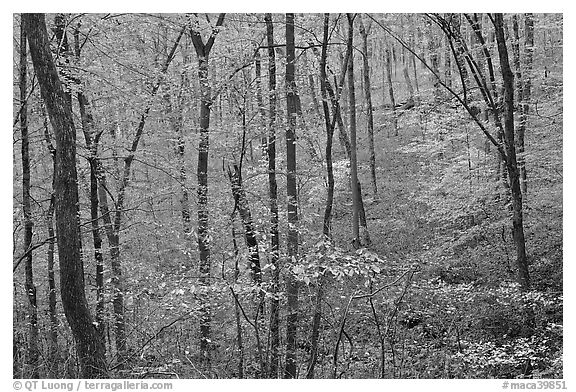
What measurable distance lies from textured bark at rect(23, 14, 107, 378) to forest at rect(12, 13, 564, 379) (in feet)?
0.07

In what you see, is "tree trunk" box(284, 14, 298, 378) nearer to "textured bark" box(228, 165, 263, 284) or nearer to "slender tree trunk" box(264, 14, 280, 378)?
"slender tree trunk" box(264, 14, 280, 378)

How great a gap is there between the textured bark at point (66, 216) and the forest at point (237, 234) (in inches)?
0.9

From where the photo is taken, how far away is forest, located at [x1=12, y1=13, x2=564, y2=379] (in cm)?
652

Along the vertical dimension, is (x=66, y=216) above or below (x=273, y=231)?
above

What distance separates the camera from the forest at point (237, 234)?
6.52 m

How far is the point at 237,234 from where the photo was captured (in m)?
9.19

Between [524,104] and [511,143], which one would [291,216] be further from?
[524,104]

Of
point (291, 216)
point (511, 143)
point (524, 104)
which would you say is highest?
point (524, 104)

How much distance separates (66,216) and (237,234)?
375 cm

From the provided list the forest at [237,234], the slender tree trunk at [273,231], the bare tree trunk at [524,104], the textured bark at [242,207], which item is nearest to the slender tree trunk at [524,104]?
the bare tree trunk at [524,104]

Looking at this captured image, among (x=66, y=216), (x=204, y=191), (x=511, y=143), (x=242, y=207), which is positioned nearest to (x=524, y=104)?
(x=511, y=143)

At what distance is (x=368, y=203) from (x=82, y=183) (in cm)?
1011
